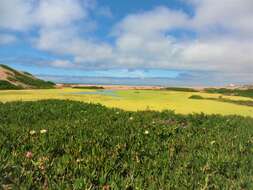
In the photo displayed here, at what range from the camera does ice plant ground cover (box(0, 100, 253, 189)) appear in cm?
486

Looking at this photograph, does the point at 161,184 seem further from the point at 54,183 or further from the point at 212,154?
the point at 212,154

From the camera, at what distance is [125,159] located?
6180 mm

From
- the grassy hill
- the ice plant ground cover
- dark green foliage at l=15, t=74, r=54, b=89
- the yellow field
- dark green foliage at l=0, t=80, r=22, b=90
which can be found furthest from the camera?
dark green foliage at l=15, t=74, r=54, b=89

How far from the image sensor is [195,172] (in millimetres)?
5574

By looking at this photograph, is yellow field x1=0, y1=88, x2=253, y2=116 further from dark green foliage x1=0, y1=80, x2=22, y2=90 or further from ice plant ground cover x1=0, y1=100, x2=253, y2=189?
dark green foliage x1=0, y1=80, x2=22, y2=90

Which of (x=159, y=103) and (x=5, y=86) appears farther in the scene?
(x=5, y=86)

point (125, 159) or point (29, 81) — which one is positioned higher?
point (29, 81)

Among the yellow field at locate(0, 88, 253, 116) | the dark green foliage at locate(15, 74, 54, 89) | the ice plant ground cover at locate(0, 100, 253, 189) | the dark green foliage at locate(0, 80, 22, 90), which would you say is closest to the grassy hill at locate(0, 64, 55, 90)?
the dark green foliage at locate(15, 74, 54, 89)

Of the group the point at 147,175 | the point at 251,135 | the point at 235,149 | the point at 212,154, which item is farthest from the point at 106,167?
the point at 251,135

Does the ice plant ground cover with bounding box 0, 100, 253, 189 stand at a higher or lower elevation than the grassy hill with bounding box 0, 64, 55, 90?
lower

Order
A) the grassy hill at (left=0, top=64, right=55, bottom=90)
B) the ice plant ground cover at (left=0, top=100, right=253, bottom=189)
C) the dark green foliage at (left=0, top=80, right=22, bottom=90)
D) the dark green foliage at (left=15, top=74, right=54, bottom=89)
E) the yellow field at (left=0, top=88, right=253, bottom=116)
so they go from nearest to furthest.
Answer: the ice plant ground cover at (left=0, top=100, right=253, bottom=189), the yellow field at (left=0, top=88, right=253, bottom=116), the dark green foliage at (left=0, top=80, right=22, bottom=90), the grassy hill at (left=0, top=64, right=55, bottom=90), the dark green foliage at (left=15, top=74, right=54, bottom=89)

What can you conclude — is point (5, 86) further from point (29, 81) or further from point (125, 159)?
point (125, 159)

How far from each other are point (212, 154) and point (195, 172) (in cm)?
111

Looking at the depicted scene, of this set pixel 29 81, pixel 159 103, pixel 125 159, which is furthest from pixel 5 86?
pixel 125 159
